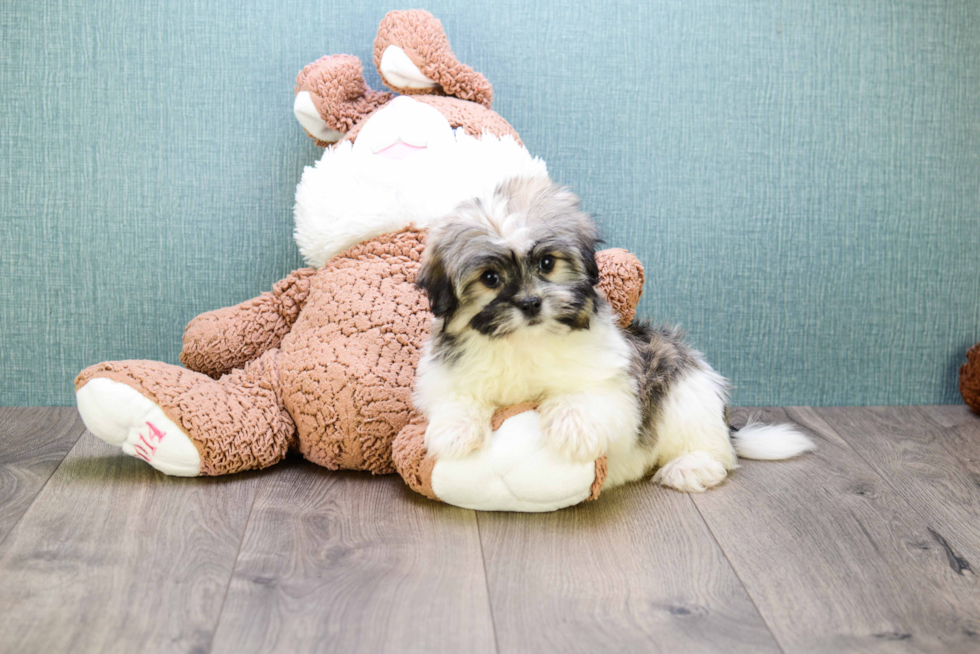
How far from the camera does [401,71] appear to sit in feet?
7.01

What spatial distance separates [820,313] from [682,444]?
82 cm

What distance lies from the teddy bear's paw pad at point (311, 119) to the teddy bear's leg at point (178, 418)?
700mm

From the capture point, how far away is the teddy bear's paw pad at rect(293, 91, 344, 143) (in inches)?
85.0

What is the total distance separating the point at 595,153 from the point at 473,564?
1.30m

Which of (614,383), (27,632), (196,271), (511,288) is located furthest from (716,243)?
(27,632)

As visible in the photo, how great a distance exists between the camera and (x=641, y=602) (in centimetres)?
146

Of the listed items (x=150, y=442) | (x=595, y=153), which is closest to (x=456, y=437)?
(x=150, y=442)

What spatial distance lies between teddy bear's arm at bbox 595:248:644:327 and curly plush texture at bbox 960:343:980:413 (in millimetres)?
1161

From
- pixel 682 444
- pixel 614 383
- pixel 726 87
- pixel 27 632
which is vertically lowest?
pixel 27 632

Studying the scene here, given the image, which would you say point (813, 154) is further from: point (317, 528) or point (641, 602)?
point (317, 528)

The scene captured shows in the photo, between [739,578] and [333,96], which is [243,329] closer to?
[333,96]

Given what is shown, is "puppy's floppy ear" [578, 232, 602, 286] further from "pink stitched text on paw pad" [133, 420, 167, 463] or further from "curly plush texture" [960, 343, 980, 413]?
"curly plush texture" [960, 343, 980, 413]

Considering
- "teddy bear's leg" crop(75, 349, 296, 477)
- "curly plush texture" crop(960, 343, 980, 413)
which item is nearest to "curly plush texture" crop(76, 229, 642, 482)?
"teddy bear's leg" crop(75, 349, 296, 477)

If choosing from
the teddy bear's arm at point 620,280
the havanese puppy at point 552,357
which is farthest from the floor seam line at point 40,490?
the teddy bear's arm at point 620,280
